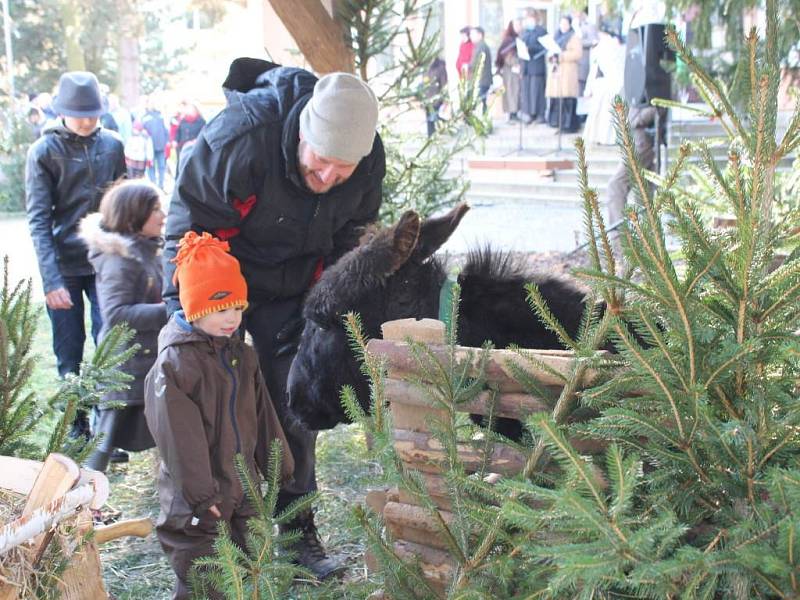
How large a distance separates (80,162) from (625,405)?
516 cm

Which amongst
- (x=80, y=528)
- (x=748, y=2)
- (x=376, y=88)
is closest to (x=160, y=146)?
(x=376, y=88)

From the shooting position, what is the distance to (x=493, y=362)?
2.12m

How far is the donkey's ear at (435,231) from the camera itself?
11.3ft

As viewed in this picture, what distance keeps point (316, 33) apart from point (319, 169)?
2431 millimetres

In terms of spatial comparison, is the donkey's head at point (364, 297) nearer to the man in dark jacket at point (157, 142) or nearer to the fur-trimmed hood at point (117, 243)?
the fur-trimmed hood at point (117, 243)

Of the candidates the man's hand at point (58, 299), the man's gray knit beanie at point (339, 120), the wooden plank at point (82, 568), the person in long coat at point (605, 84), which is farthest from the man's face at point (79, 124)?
the person in long coat at point (605, 84)

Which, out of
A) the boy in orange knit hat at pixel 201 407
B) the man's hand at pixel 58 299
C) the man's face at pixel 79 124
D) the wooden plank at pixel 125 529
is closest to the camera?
the wooden plank at pixel 125 529

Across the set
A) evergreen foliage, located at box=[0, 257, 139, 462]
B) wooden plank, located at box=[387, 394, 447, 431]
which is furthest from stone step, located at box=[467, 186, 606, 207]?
wooden plank, located at box=[387, 394, 447, 431]

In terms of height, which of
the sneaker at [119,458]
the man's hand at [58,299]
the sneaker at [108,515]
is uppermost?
the man's hand at [58,299]

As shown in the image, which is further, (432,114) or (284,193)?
(432,114)

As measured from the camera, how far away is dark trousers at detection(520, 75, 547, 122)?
64.6 feet

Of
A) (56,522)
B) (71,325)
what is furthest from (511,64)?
(56,522)

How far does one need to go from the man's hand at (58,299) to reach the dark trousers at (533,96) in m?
15.5

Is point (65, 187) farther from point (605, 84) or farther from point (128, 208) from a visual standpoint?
point (605, 84)
